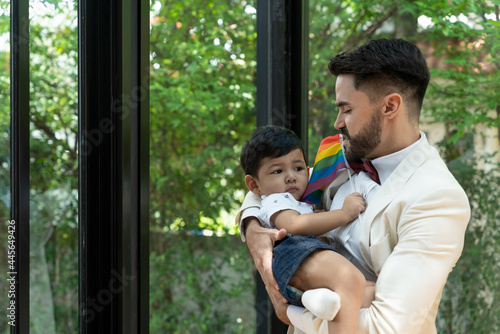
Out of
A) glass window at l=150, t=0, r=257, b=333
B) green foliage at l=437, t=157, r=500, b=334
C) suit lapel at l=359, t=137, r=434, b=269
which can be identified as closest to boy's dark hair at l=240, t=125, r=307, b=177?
suit lapel at l=359, t=137, r=434, b=269

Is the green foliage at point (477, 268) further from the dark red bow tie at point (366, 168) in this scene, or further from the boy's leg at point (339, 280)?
the boy's leg at point (339, 280)

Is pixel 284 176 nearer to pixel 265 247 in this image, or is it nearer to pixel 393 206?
pixel 265 247

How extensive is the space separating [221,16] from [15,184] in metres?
2.60

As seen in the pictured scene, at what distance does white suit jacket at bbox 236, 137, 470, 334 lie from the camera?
1323 millimetres

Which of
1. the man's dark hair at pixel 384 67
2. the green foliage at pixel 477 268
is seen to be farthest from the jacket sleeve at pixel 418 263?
the green foliage at pixel 477 268

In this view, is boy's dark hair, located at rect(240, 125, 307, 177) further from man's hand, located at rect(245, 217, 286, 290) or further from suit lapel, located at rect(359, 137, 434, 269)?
suit lapel, located at rect(359, 137, 434, 269)

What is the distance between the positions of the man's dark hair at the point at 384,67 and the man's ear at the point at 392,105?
2 cm

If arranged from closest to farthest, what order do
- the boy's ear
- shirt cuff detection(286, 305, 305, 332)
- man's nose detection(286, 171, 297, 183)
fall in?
shirt cuff detection(286, 305, 305, 332) < man's nose detection(286, 171, 297, 183) < the boy's ear

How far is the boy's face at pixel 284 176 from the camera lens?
1688 mm

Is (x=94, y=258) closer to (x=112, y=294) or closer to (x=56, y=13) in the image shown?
(x=112, y=294)

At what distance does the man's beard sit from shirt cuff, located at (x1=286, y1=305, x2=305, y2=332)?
491 mm

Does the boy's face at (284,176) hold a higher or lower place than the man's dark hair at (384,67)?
lower

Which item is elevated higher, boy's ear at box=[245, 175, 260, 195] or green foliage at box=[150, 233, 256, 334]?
boy's ear at box=[245, 175, 260, 195]

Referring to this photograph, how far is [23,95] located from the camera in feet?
5.12
